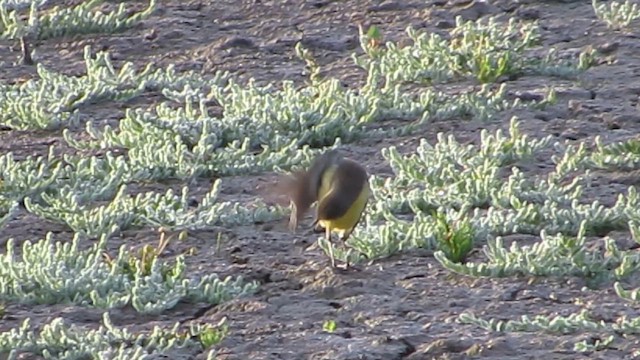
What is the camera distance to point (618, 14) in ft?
30.4

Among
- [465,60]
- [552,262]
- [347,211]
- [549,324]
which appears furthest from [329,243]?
[465,60]

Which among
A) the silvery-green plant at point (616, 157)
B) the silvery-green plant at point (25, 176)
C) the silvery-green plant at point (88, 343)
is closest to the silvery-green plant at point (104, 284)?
the silvery-green plant at point (88, 343)

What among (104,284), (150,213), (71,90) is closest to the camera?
(104,284)

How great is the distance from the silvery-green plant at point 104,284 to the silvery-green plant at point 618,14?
12.4ft

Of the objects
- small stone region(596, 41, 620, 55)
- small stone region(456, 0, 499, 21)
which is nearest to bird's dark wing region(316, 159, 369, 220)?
small stone region(596, 41, 620, 55)

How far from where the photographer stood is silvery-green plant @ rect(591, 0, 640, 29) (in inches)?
364

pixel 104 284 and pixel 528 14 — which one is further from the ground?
pixel 528 14

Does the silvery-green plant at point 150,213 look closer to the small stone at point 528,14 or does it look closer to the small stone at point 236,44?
the small stone at point 236,44

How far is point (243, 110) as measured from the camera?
26.4 feet

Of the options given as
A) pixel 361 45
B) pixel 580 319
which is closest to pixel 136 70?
pixel 361 45

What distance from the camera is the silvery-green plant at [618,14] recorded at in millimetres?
9258

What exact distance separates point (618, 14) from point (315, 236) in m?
3.25

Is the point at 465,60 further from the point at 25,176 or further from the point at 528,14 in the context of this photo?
the point at 25,176

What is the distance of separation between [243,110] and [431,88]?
1.04 m
